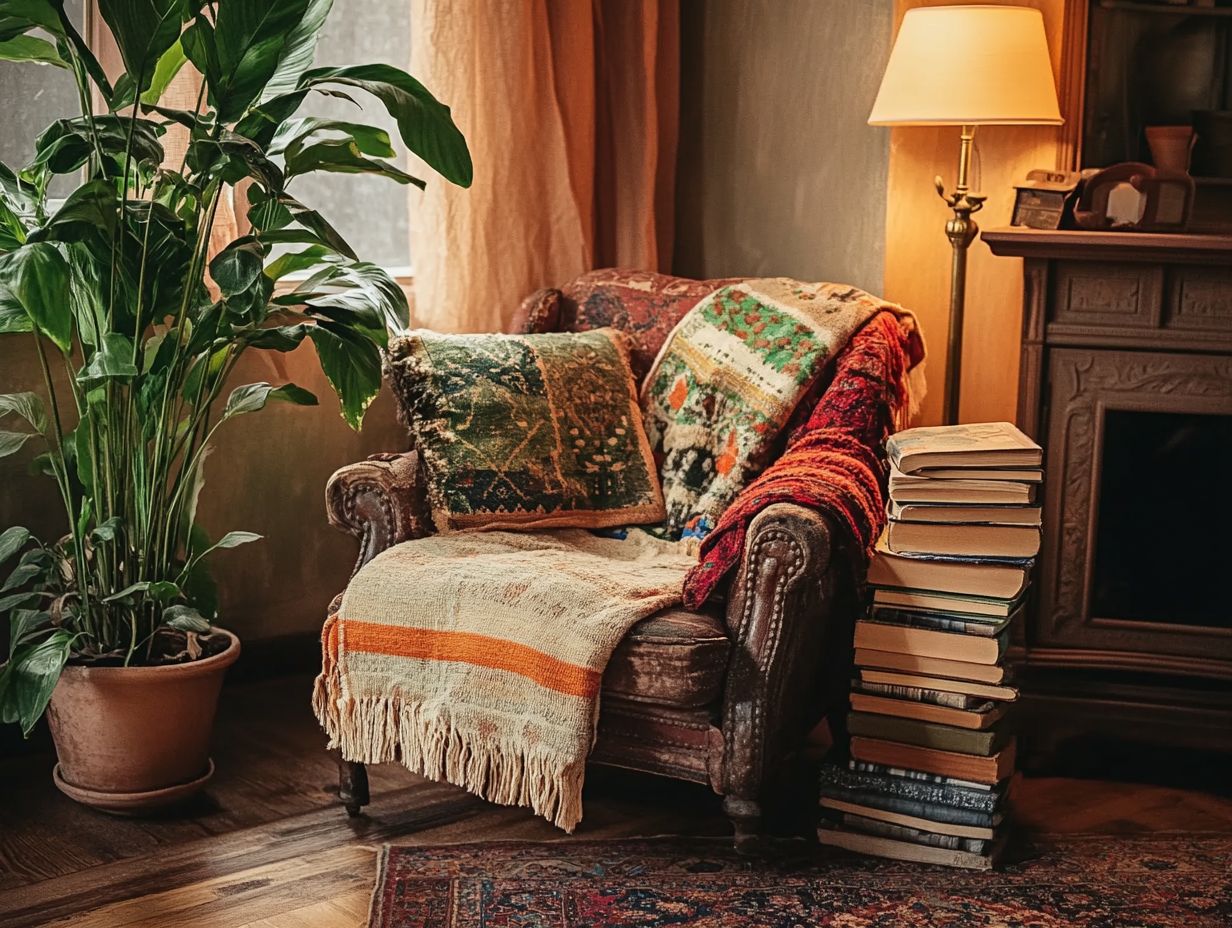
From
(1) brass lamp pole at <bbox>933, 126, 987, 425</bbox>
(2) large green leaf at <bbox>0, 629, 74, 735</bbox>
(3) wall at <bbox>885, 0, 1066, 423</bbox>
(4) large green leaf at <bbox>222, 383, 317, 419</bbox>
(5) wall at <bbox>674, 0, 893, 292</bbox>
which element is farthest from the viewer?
(5) wall at <bbox>674, 0, 893, 292</bbox>

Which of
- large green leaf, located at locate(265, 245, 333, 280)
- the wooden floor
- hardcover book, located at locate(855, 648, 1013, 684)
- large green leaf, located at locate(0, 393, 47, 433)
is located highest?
large green leaf, located at locate(265, 245, 333, 280)

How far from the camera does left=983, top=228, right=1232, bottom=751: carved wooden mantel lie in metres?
2.68

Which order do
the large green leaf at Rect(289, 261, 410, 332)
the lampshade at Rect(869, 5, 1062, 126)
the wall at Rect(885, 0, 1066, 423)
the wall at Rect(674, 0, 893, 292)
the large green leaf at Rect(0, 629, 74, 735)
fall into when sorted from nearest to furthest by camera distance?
the large green leaf at Rect(0, 629, 74, 735) → the large green leaf at Rect(289, 261, 410, 332) → the lampshade at Rect(869, 5, 1062, 126) → the wall at Rect(885, 0, 1066, 423) → the wall at Rect(674, 0, 893, 292)

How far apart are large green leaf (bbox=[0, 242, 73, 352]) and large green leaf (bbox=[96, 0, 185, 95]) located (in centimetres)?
30

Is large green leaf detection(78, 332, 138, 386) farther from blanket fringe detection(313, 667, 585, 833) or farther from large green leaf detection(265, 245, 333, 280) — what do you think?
blanket fringe detection(313, 667, 585, 833)

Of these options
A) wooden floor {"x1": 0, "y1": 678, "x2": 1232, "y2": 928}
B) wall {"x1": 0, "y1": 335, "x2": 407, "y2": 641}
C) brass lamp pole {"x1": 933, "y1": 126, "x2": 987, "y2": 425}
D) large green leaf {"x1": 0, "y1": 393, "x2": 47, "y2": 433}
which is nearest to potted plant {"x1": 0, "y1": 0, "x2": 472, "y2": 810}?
large green leaf {"x1": 0, "y1": 393, "x2": 47, "y2": 433}

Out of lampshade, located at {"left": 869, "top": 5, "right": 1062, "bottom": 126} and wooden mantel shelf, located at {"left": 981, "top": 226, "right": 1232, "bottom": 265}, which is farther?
lampshade, located at {"left": 869, "top": 5, "right": 1062, "bottom": 126}

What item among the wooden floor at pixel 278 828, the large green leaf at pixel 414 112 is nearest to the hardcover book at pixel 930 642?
the wooden floor at pixel 278 828

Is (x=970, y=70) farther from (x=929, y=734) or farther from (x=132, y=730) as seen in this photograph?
(x=132, y=730)

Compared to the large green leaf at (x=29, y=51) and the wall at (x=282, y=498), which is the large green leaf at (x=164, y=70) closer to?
the large green leaf at (x=29, y=51)

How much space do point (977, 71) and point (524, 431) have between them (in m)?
1.15

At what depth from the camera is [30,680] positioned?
2352 millimetres

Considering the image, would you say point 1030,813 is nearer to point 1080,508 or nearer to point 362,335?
point 1080,508

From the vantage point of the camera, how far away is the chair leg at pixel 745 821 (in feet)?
7.60
